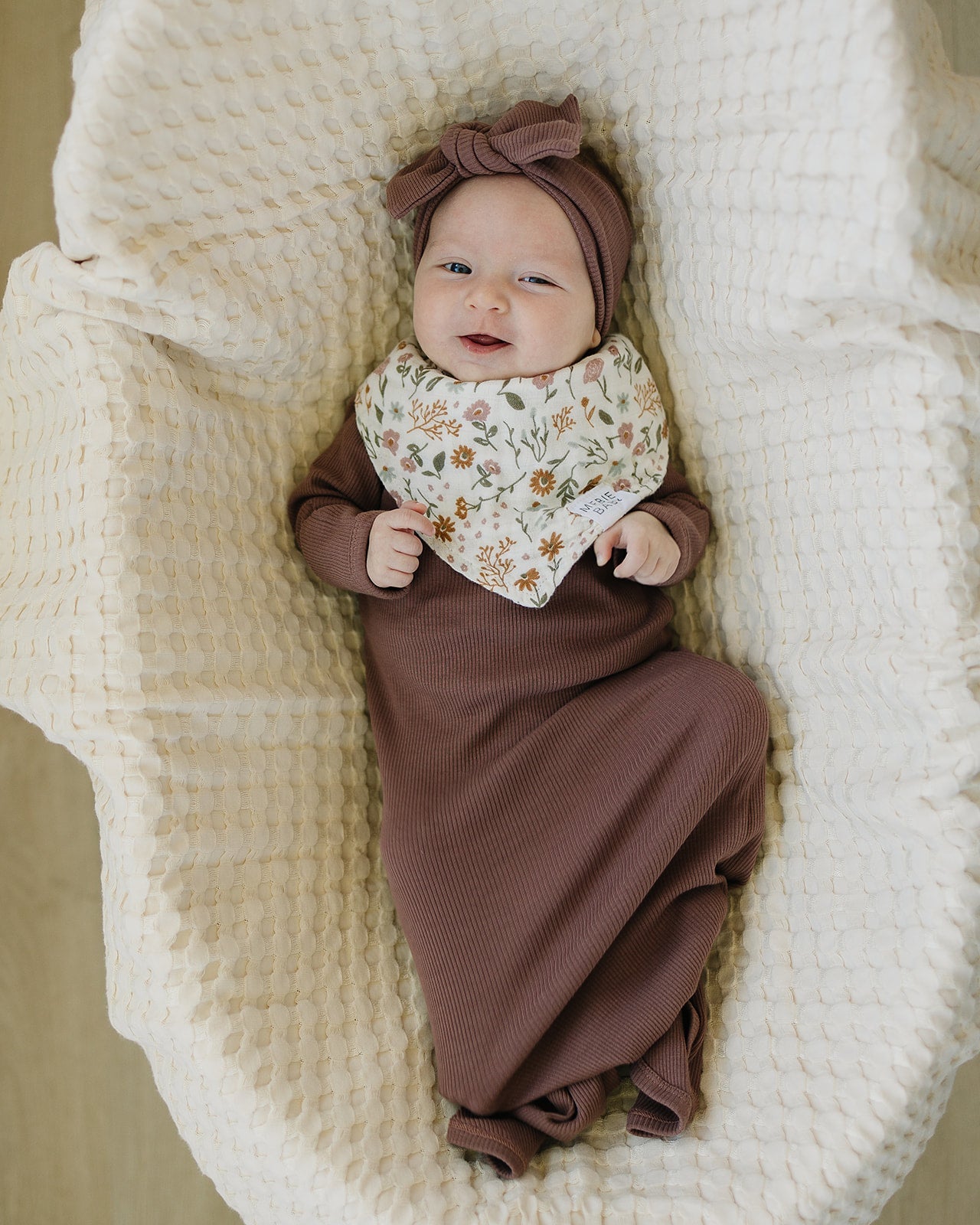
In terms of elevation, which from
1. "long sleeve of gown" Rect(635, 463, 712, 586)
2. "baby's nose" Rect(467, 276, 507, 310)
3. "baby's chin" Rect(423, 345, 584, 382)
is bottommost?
"long sleeve of gown" Rect(635, 463, 712, 586)

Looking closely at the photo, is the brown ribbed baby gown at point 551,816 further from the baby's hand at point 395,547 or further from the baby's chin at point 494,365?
the baby's chin at point 494,365

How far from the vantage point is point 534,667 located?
3.19 ft

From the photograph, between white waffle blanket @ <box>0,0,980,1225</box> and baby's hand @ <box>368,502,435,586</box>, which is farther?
baby's hand @ <box>368,502,435,586</box>

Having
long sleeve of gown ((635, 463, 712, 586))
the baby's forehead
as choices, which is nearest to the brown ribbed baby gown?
long sleeve of gown ((635, 463, 712, 586))

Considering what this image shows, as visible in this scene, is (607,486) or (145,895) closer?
(145,895)

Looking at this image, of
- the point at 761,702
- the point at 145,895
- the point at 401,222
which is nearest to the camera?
the point at 145,895

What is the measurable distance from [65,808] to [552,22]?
1071 mm

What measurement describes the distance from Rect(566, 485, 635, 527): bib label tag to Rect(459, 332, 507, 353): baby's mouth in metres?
0.17

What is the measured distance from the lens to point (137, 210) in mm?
825

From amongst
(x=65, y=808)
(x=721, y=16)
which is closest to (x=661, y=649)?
(x=721, y=16)

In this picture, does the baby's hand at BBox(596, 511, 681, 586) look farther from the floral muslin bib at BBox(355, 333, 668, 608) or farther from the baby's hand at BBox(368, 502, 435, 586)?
the baby's hand at BBox(368, 502, 435, 586)

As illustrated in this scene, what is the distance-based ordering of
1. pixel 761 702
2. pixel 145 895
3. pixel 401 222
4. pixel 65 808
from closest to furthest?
pixel 145 895, pixel 761 702, pixel 401 222, pixel 65 808

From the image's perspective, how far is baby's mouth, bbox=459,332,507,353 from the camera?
0.96m

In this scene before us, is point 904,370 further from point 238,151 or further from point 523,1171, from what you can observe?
point 523,1171
